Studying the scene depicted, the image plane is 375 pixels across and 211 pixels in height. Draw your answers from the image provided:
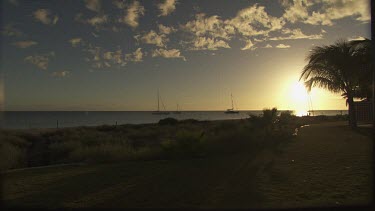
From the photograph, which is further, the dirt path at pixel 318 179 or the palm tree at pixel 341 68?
the palm tree at pixel 341 68

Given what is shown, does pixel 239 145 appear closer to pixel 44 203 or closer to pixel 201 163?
pixel 201 163

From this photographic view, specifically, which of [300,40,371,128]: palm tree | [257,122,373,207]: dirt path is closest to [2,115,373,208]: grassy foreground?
[257,122,373,207]: dirt path

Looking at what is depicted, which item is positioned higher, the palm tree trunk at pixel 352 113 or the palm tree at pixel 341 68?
the palm tree at pixel 341 68

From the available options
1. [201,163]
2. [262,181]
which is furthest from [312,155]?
[262,181]

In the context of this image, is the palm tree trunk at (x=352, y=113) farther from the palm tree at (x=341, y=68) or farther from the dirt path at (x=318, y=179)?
the dirt path at (x=318, y=179)

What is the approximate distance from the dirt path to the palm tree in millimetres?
10128

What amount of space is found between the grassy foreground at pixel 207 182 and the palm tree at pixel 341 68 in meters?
9.92

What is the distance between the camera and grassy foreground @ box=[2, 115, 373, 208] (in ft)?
18.8

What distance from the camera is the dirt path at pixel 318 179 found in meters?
5.68

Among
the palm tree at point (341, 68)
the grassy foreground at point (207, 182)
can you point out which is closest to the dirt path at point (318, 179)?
the grassy foreground at point (207, 182)

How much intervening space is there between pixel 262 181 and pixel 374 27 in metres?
3.53

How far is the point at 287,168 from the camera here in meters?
8.45

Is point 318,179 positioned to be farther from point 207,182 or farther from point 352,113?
point 352,113

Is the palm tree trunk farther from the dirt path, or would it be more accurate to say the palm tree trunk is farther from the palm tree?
the dirt path
